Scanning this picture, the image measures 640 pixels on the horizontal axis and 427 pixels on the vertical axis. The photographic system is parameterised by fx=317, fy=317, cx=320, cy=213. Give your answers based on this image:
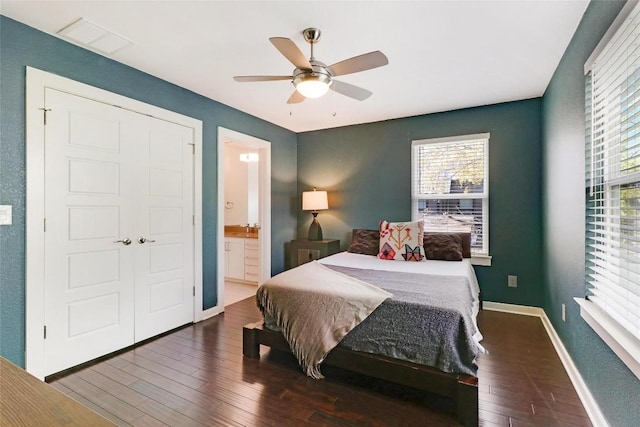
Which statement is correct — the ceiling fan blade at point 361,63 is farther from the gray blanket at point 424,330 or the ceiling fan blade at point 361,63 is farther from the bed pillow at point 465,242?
the bed pillow at point 465,242

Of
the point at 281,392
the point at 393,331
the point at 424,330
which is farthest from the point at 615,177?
the point at 281,392

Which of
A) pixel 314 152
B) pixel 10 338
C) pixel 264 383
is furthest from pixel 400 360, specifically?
pixel 314 152

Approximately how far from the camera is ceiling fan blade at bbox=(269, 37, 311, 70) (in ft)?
5.74

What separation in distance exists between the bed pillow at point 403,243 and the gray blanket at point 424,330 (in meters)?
1.21

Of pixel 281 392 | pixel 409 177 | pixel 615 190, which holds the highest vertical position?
pixel 409 177

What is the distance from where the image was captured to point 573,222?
2.29 meters

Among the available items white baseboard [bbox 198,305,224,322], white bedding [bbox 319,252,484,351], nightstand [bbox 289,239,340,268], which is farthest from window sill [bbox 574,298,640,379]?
white baseboard [bbox 198,305,224,322]

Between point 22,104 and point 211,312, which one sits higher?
point 22,104

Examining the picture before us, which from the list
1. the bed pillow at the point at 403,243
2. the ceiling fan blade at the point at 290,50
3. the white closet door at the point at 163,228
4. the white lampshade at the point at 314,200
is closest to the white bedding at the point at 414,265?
the bed pillow at the point at 403,243

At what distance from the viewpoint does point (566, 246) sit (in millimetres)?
2461

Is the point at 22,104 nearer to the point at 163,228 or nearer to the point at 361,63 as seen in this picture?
the point at 163,228

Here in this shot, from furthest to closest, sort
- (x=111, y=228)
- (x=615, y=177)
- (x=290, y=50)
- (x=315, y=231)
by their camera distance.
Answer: (x=315, y=231)
(x=111, y=228)
(x=290, y=50)
(x=615, y=177)

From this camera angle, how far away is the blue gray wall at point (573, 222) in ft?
5.15

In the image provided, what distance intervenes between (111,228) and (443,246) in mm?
3282
